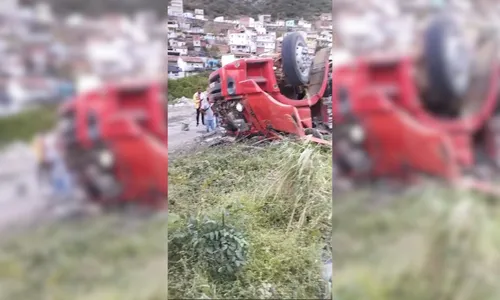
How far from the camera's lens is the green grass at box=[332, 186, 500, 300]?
150 centimetres

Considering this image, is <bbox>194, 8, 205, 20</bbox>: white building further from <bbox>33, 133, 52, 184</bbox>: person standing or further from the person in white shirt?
<bbox>33, 133, 52, 184</bbox>: person standing

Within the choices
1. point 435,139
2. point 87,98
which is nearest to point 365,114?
point 435,139

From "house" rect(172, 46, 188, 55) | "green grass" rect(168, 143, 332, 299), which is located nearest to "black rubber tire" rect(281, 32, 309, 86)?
"green grass" rect(168, 143, 332, 299)

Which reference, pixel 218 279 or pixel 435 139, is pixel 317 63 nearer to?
pixel 435 139

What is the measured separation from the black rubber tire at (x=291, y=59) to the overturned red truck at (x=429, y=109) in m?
0.17

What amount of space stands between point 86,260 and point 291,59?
3.37ft

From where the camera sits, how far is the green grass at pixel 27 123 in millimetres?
1195

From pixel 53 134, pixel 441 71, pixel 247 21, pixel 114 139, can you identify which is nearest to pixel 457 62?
pixel 441 71

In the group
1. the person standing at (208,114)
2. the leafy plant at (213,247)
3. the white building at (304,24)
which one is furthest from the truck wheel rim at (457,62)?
the leafy plant at (213,247)

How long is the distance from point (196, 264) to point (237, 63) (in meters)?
0.78

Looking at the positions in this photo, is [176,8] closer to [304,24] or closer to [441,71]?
[304,24]

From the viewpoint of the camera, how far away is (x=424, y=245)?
1518 mm

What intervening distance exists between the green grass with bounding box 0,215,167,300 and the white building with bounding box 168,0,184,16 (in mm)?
705

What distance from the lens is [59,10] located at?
1.22m
